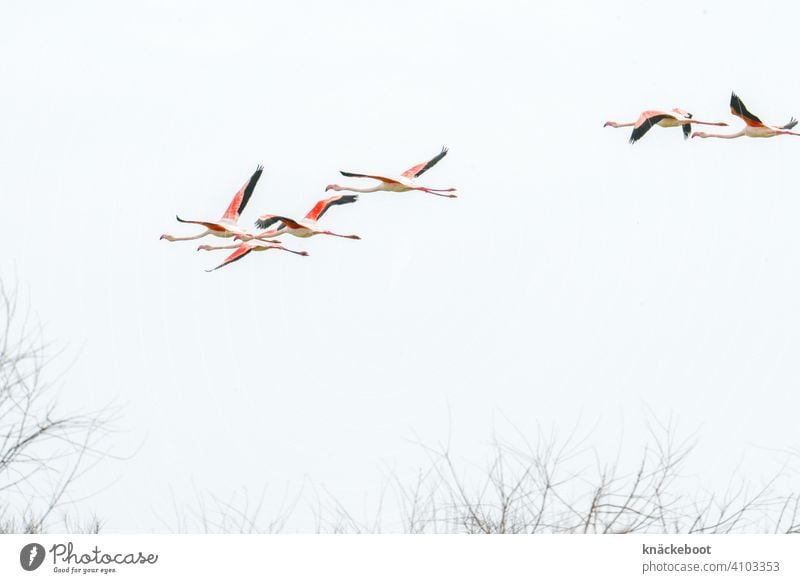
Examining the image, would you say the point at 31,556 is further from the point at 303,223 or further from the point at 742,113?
the point at 742,113

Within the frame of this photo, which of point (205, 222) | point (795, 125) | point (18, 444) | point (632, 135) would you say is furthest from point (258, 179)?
point (18, 444)

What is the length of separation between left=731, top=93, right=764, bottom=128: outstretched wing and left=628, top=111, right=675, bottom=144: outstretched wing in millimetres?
1039

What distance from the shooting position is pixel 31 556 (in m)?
26.8

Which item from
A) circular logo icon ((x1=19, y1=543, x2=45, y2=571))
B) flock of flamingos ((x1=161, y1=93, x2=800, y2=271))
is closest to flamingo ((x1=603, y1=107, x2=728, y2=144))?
flock of flamingos ((x1=161, y1=93, x2=800, y2=271))

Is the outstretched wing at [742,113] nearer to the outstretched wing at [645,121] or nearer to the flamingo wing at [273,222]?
the outstretched wing at [645,121]

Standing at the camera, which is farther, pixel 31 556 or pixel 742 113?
pixel 742 113

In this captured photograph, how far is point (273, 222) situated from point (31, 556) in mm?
8445

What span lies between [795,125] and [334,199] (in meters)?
7.31

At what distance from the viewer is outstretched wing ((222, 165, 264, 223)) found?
34062 millimetres

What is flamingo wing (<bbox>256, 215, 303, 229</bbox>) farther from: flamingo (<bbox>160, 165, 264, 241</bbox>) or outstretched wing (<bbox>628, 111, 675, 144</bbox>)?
outstretched wing (<bbox>628, 111, 675, 144</bbox>)

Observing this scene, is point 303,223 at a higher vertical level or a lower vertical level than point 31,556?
higher

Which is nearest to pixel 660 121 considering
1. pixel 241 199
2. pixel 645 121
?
pixel 645 121

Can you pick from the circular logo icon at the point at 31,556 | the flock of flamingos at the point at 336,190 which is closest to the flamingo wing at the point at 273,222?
the flock of flamingos at the point at 336,190

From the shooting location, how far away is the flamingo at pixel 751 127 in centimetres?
3266
